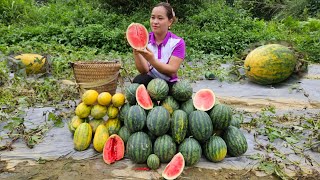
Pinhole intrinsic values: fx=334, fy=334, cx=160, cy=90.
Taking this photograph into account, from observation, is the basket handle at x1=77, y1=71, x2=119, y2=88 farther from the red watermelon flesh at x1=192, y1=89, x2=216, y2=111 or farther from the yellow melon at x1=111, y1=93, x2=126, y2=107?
the red watermelon flesh at x1=192, y1=89, x2=216, y2=111

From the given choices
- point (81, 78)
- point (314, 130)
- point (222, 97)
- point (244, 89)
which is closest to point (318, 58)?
point (244, 89)

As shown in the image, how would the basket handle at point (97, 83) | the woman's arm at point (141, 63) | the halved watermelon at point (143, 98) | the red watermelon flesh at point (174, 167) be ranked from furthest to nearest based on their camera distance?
the basket handle at point (97, 83) → the woman's arm at point (141, 63) → the halved watermelon at point (143, 98) → the red watermelon flesh at point (174, 167)

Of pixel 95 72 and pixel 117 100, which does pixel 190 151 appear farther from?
pixel 95 72

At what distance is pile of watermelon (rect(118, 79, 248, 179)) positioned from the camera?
10.3 feet

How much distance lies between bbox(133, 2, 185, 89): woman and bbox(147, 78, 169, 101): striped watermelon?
0.79 ft

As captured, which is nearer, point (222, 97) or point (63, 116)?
point (63, 116)

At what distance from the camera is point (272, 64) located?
19.9ft

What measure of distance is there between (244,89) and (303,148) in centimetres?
247

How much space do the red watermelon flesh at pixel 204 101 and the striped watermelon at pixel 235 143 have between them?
34cm

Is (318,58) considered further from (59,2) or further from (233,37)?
(59,2)

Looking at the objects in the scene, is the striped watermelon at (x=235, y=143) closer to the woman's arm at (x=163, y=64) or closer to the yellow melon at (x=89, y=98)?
the woman's arm at (x=163, y=64)

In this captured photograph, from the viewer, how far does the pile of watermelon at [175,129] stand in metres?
3.14

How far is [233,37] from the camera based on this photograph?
32.0 ft

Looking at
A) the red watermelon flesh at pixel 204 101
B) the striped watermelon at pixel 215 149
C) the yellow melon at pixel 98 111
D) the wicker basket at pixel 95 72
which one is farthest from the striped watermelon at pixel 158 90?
the wicker basket at pixel 95 72
